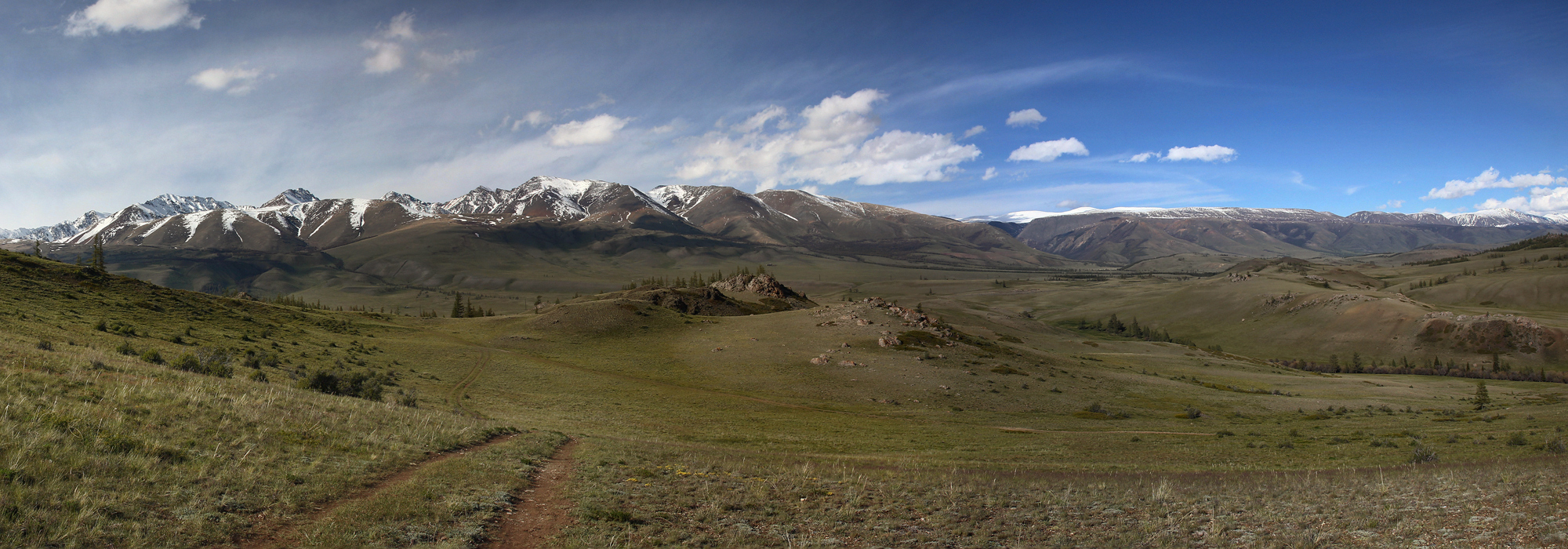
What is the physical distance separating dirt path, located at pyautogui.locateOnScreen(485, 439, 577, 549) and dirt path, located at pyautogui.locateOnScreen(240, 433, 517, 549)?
284 centimetres

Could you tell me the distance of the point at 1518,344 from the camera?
429ft

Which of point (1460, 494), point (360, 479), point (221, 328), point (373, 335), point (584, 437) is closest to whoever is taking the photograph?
point (360, 479)

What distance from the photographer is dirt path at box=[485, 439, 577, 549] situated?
12.5 meters

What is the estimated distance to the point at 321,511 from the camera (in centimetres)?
1233

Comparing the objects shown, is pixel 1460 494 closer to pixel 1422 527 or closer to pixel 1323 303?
pixel 1422 527

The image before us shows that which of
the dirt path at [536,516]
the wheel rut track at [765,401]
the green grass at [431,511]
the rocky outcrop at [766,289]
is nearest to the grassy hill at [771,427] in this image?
the green grass at [431,511]

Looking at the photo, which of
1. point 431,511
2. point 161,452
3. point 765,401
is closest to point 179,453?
point 161,452

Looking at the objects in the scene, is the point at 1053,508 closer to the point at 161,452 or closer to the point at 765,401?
the point at 161,452

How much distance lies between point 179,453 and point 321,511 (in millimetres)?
3565

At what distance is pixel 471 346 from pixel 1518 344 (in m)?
195

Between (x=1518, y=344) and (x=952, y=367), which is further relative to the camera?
(x=1518, y=344)

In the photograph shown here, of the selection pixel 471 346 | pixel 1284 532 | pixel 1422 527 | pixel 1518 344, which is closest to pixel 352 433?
pixel 1284 532

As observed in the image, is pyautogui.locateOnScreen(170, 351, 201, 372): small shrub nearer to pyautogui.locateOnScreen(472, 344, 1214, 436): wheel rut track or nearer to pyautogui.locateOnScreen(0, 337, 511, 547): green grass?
pyautogui.locateOnScreen(0, 337, 511, 547): green grass

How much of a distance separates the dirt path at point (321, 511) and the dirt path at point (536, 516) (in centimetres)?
284
